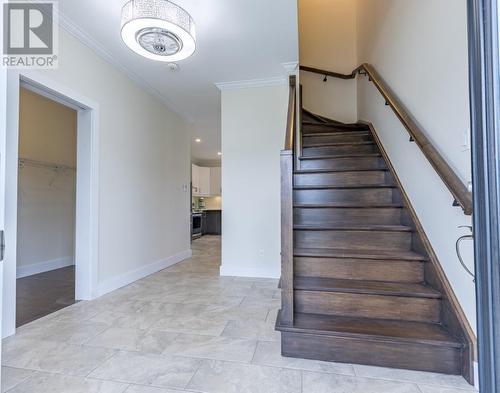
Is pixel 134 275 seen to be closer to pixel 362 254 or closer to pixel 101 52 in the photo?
pixel 101 52

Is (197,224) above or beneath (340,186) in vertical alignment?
beneath

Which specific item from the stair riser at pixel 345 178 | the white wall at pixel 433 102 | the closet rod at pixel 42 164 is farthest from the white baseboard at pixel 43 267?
the white wall at pixel 433 102

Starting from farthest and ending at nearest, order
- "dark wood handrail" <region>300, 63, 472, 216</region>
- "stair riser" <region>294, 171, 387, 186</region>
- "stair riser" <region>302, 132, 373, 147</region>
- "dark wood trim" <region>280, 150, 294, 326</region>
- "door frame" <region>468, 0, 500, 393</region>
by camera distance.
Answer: "stair riser" <region>302, 132, 373, 147</region> < "stair riser" <region>294, 171, 387, 186</region> < "dark wood trim" <region>280, 150, 294, 326</region> < "dark wood handrail" <region>300, 63, 472, 216</region> < "door frame" <region>468, 0, 500, 393</region>

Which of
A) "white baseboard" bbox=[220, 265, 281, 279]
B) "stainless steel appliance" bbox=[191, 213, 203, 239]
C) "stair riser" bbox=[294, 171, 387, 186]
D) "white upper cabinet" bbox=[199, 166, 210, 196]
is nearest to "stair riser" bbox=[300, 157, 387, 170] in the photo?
"stair riser" bbox=[294, 171, 387, 186]

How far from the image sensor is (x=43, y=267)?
3938mm

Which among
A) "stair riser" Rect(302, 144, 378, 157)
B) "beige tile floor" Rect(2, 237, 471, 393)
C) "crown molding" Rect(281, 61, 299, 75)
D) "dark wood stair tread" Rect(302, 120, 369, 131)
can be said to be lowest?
"beige tile floor" Rect(2, 237, 471, 393)

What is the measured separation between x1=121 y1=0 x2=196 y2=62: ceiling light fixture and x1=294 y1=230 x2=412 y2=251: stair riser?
184 cm

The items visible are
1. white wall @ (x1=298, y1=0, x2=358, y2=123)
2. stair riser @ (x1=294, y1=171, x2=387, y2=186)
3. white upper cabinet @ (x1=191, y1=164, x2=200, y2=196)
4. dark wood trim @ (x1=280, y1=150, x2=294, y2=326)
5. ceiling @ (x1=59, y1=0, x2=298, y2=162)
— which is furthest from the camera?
white upper cabinet @ (x1=191, y1=164, x2=200, y2=196)

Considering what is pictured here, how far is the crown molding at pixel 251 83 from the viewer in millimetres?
Result: 3566

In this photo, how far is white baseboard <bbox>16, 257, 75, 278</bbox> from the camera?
11.9 feet

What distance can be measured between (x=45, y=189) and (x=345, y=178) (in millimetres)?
4245

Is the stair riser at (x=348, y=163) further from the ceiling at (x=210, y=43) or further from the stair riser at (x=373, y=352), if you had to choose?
the stair riser at (x=373, y=352)

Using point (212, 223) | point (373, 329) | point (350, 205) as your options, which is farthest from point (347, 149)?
point (212, 223)

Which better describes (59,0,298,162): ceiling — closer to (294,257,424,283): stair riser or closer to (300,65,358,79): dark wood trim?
(300,65,358,79): dark wood trim
